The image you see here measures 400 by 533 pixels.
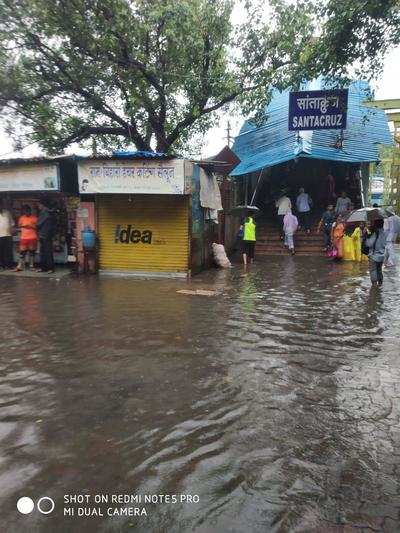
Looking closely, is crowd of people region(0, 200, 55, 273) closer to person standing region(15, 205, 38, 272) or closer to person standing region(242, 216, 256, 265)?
person standing region(15, 205, 38, 272)

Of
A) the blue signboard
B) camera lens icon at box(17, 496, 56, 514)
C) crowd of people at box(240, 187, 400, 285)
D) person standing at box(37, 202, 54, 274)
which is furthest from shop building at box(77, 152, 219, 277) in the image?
camera lens icon at box(17, 496, 56, 514)

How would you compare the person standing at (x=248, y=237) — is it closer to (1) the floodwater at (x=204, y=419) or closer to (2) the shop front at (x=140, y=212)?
(2) the shop front at (x=140, y=212)

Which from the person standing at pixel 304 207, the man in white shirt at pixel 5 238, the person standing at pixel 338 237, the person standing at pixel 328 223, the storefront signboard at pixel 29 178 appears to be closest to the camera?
the storefront signboard at pixel 29 178

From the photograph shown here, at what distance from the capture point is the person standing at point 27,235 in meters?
12.5

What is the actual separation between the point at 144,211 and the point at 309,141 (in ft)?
26.0

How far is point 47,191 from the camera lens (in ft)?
41.1

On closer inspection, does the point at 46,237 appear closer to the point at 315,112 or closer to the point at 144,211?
the point at 144,211

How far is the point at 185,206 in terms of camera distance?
40.1ft

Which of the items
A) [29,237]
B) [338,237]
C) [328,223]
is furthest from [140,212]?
[328,223]

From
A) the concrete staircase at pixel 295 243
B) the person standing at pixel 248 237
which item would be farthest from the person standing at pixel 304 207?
the person standing at pixel 248 237

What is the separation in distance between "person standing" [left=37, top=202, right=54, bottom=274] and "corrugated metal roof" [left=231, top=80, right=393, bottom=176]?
8.06m

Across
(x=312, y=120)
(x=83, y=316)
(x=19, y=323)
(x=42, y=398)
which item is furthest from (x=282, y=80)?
(x=42, y=398)

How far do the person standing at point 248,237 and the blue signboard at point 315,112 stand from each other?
3.29 meters

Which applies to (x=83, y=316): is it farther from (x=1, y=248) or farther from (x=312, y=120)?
(x=312, y=120)
